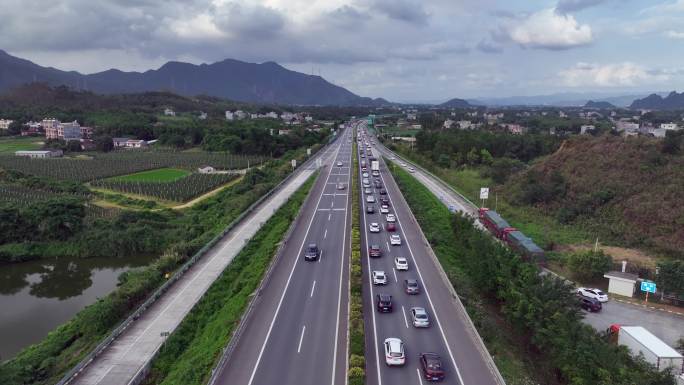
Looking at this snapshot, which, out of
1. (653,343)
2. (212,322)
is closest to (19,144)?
(212,322)

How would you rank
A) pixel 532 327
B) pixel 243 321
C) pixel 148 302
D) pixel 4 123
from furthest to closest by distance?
pixel 4 123
pixel 148 302
pixel 243 321
pixel 532 327

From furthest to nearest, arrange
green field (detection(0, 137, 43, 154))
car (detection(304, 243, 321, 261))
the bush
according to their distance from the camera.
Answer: green field (detection(0, 137, 43, 154)), car (detection(304, 243, 321, 261)), the bush

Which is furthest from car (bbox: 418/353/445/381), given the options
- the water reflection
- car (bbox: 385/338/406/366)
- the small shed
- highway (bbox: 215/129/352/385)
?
the water reflection

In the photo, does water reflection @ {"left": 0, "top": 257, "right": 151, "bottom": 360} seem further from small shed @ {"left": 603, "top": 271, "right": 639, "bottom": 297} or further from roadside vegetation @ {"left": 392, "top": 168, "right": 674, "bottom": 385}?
A: small shed @ {"left": 603, "top": 271, "right": 639, "bottom": 297}

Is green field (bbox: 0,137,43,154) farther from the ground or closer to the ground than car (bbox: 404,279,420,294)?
farther from the ground

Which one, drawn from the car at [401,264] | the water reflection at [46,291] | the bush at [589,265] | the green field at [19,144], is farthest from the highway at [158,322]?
the green field at [19,144]

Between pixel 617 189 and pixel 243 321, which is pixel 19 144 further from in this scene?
pixel 617 189
